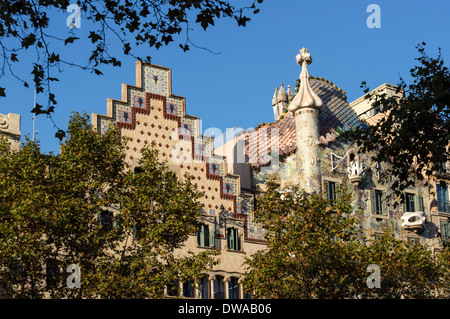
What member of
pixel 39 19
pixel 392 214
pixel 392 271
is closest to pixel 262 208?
pixel 392 271

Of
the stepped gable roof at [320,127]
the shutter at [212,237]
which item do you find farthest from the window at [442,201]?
the shutter at [212,237]

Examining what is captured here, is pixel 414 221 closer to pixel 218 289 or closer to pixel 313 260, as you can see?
pixel 218 289

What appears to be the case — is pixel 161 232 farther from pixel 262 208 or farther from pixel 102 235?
pixel 262 208

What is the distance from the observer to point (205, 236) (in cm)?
3756

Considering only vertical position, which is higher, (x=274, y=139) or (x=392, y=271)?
(x=274, y=139)

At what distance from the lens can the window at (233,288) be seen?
37.3m

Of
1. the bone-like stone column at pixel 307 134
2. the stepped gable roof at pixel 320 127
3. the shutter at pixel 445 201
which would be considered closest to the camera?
the bone-like stone column at pixel 307 134

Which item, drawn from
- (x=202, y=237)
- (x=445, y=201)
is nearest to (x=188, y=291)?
(x=202, y=237)

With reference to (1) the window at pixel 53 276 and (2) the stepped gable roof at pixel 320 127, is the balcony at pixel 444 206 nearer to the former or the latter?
(2) the stepped gable roof at pixel 320 127

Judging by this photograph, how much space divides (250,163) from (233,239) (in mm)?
4490

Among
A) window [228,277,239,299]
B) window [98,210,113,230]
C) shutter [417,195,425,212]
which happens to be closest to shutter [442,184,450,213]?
shutter [417,195,425,212]

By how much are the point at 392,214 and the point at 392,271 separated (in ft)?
30.2

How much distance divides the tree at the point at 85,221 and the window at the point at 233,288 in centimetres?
773

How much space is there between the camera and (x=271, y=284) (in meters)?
32.1
